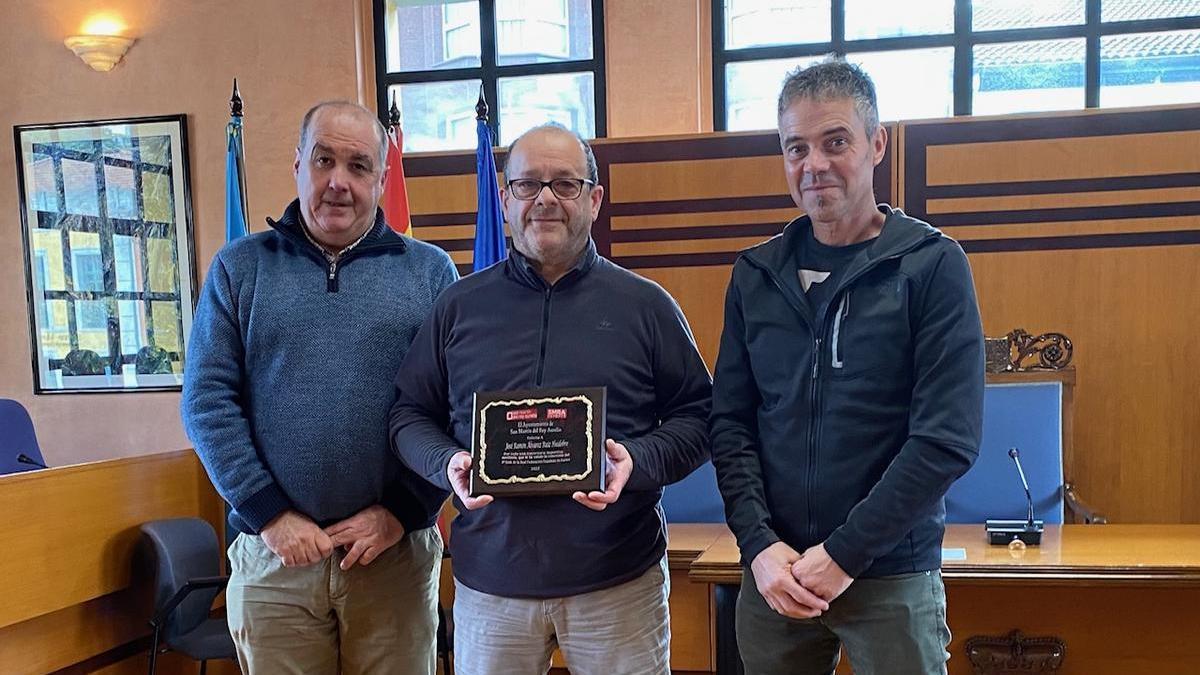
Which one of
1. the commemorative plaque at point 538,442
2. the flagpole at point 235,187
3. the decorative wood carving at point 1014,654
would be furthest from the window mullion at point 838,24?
the commemorative plaque at point 538,442

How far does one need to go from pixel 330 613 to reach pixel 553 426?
0.66 m

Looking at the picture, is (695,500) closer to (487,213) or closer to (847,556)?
(487,213)

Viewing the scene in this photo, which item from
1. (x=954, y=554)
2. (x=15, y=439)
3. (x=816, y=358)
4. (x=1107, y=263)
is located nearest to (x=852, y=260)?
(x=816, y=358)

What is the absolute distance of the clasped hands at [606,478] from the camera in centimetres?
151

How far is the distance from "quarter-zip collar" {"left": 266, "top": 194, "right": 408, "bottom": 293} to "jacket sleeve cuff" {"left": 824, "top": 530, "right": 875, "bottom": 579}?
102 cm

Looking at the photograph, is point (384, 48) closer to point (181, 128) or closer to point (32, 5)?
point (181, 128)

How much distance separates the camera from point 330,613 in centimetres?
184

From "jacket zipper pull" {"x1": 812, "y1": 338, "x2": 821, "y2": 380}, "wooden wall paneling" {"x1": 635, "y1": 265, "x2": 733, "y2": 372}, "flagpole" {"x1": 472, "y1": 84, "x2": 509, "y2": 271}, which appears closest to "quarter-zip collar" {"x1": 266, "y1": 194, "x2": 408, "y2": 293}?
"jacket zipper pull" {"x1": 812, "y1": 338, "x2": 821, "y2": 380}

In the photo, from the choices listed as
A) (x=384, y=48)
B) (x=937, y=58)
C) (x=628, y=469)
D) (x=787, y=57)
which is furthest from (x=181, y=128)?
(x=628, y=469)

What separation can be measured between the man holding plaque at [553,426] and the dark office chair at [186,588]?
5.33 ft

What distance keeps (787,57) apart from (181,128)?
10.8ft

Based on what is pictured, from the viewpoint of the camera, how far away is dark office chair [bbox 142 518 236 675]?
306 centimetres

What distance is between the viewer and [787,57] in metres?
4.91

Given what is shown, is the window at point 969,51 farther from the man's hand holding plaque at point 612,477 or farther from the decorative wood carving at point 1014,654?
the man's hand holding plaque at point 612,477
